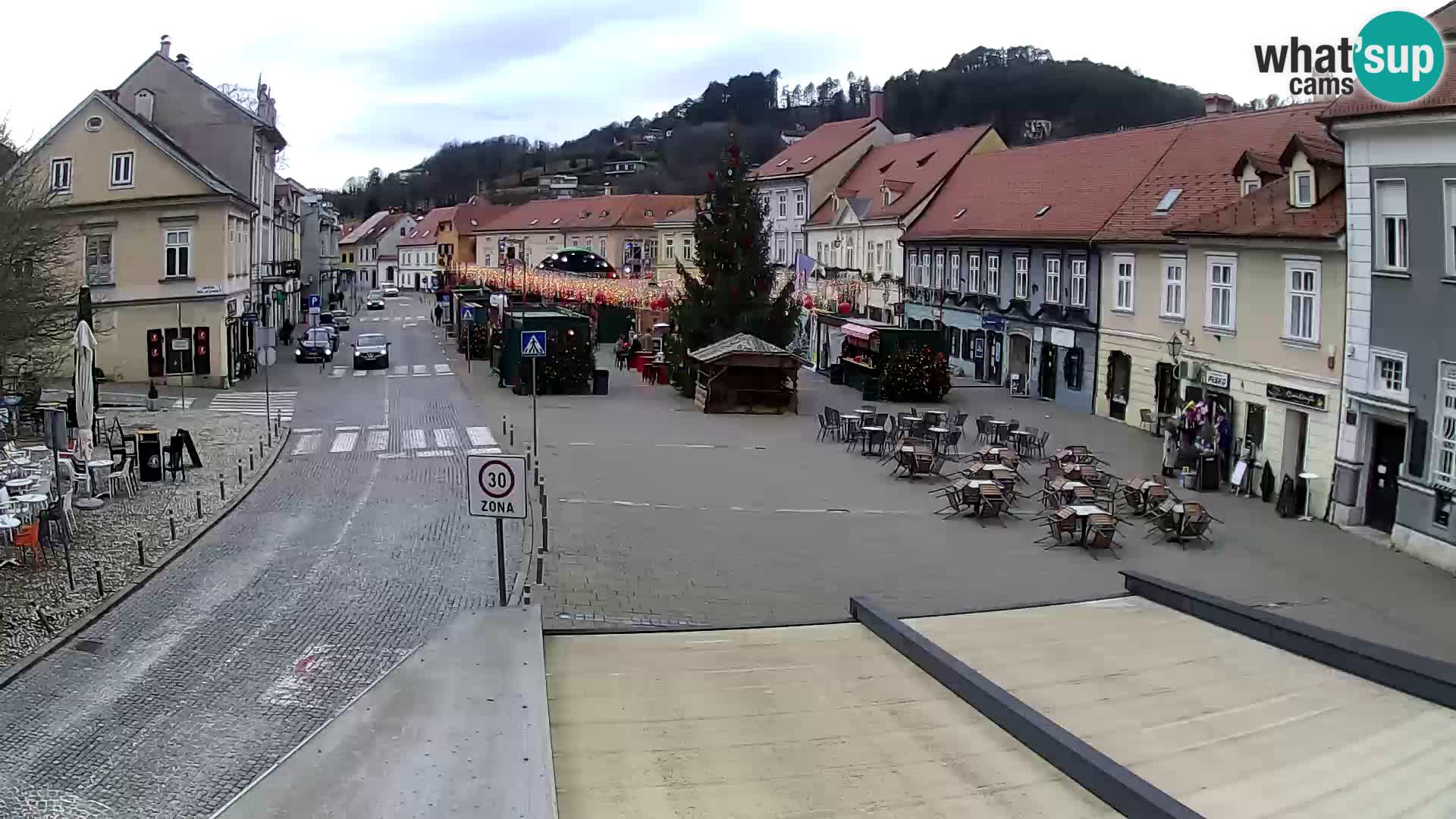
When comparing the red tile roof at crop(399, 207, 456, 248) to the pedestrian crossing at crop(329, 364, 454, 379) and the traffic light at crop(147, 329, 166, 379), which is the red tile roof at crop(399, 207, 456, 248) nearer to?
the pedestrian crossing at crop(329, 364, 454, 379)

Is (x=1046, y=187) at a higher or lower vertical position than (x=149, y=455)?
higher

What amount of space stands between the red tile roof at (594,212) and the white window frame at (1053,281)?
5756 centimetres

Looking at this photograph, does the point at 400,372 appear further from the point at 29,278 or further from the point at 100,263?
the point at 29,278

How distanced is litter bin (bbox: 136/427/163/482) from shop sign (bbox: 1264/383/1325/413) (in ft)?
70.1

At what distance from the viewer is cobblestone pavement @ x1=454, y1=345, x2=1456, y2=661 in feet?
51.5

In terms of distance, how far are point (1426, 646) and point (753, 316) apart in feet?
90.3

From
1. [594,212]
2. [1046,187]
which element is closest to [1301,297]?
[1046,187]

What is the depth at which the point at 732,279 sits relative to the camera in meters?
40.7

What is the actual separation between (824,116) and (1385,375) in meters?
146

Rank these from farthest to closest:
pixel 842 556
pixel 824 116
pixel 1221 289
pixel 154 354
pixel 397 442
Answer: pixel 824 116, pixel 154 354, pixel 397 442, pixel 1221 289, pixel 842 556

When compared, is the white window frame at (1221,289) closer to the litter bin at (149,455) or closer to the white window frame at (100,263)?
the litter bin at (149,455)

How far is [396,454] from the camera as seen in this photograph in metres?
28.2

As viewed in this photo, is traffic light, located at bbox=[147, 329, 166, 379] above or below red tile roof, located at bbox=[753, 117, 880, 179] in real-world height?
below

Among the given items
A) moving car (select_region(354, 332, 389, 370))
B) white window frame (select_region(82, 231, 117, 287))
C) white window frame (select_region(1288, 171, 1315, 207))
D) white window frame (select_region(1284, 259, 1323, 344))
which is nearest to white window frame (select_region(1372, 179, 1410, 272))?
white window frame (select_region(1284, 259, 1323, 344))
